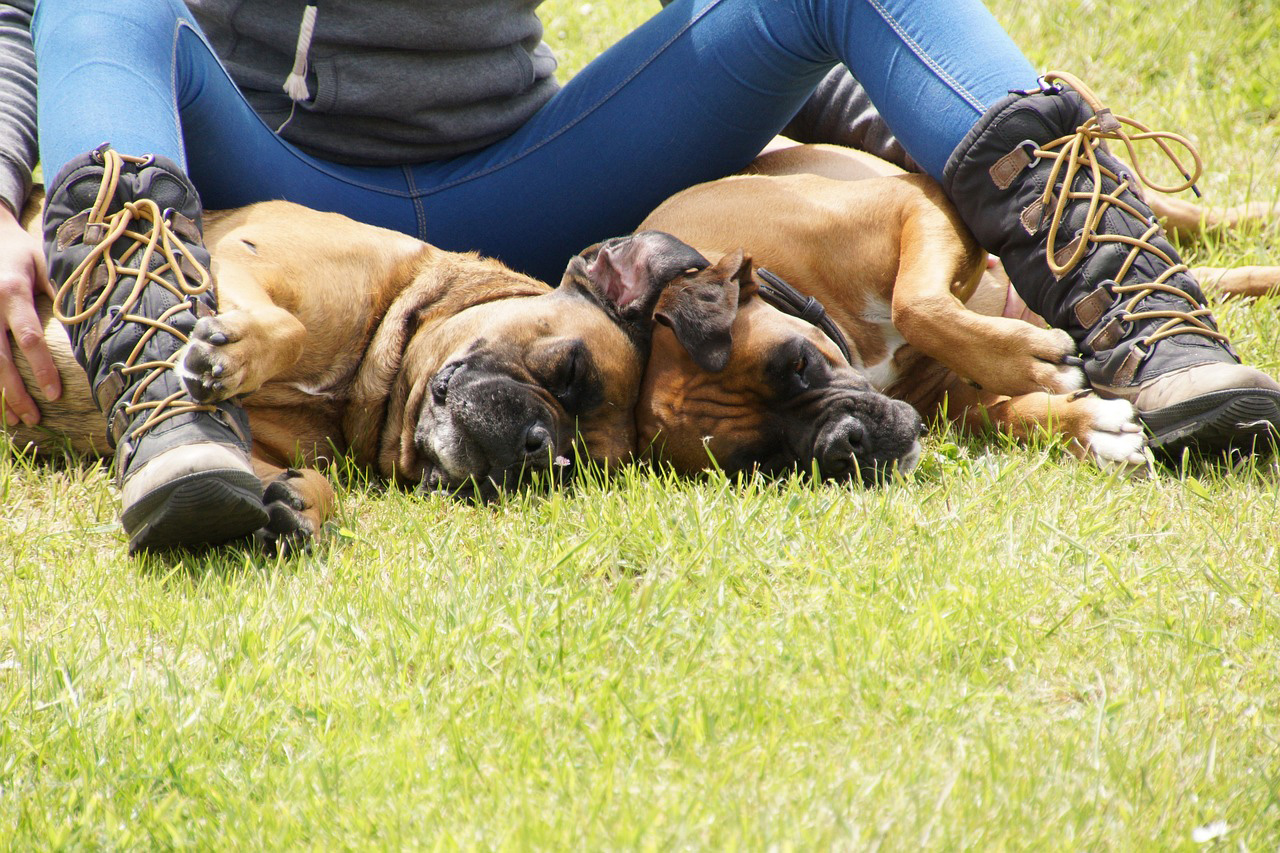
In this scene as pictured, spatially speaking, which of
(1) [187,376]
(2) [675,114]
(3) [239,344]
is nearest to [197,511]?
(1) [187,376]

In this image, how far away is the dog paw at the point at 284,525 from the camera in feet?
9.25

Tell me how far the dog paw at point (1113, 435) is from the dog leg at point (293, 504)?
6.90 feet

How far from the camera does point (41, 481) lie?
11.2 feet

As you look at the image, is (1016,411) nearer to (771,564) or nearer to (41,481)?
(771,564)

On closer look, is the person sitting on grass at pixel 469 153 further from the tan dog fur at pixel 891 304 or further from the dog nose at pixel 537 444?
the dog nose at pixel 537 444

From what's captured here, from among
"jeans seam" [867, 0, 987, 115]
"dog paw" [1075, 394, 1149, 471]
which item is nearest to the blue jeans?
"jeans seam" [867, 0, 987, 115]

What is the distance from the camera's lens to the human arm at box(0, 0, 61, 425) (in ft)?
10.8

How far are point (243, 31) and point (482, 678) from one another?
112 inches

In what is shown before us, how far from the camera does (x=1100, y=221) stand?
323 cm

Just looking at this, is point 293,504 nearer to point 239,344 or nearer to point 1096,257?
point 239,344

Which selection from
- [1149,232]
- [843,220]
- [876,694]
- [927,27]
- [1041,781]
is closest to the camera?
[1041,781]

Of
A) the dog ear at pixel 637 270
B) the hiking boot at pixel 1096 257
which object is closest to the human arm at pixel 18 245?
the dog ear at pixel 637 270

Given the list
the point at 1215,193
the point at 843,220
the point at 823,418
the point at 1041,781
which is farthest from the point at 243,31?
the point at 1215,193

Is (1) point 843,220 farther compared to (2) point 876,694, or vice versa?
(1) point 843,220
